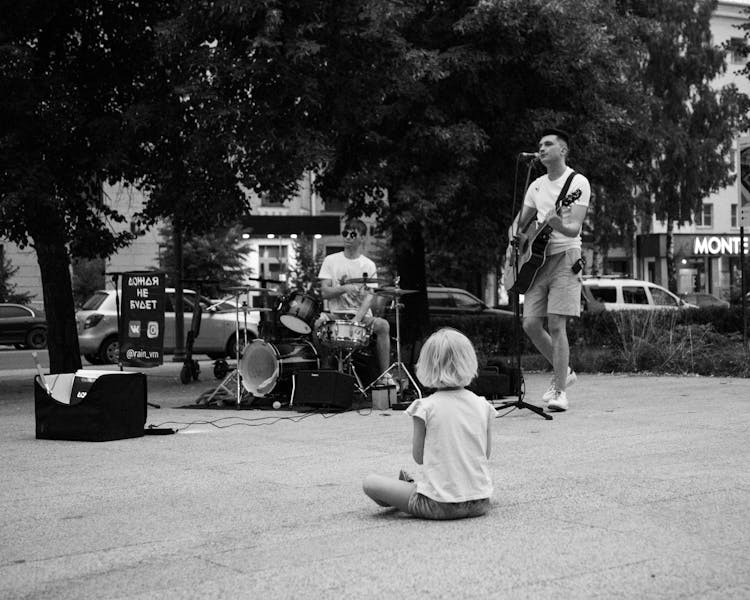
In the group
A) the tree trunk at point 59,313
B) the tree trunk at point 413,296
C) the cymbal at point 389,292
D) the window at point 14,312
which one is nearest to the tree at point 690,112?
the window at point 14,312

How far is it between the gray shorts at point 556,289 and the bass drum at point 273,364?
265 cm

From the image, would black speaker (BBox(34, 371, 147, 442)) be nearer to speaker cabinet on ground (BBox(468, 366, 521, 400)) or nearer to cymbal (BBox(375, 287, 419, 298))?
cymbal (BBox(375, 287, 419, 298))

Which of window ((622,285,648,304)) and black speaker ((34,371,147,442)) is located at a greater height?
window ((622,285,648,304))

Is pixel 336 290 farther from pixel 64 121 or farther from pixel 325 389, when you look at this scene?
pixel 64 121

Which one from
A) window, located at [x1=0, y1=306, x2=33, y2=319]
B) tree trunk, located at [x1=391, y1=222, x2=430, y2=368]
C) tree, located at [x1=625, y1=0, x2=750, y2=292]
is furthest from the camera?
tree, located at [x1=625, y1=0, x2=750, y2=292]

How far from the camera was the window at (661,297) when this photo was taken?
114ft

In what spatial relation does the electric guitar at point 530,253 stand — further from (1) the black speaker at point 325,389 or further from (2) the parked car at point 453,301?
(2) the parked car at point 453,301

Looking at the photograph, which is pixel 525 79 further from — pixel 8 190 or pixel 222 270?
pixel 222 270

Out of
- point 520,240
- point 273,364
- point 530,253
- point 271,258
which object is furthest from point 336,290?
point 271,258

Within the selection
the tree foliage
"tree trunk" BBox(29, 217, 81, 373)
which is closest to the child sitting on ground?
the tree foliage

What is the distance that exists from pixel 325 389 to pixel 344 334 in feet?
2.48

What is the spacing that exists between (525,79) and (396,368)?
8665 mm

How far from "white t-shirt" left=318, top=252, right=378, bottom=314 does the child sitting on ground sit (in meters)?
7.09

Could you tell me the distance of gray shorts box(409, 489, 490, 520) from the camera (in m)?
6.02
